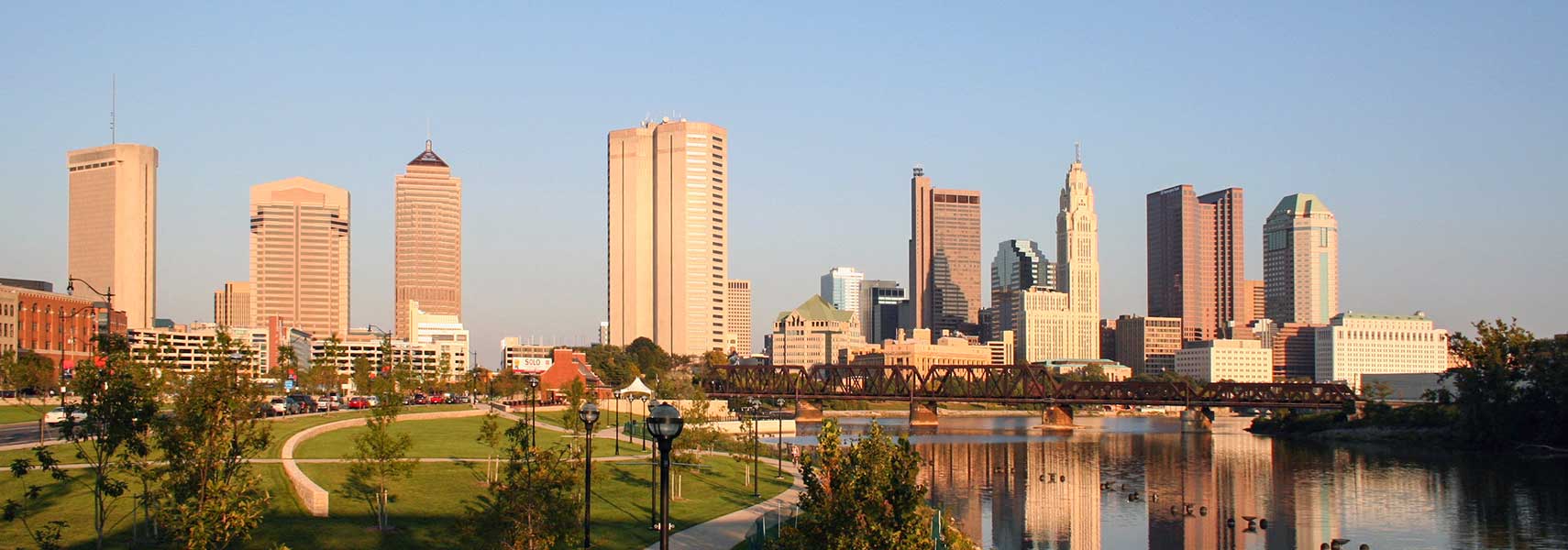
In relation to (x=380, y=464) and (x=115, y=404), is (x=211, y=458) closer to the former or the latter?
(x=115, y=404)

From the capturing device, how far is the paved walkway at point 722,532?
152 ft

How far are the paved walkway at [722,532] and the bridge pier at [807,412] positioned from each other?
4663 inches

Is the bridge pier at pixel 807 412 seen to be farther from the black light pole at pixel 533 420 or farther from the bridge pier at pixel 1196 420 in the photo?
the bridge pier at pixel 1196 420

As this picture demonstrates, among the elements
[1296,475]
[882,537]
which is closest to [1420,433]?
[1296,475]

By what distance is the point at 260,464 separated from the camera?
55062 millimetres

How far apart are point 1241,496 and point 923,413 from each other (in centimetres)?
9632

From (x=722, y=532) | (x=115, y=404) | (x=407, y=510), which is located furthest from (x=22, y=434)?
(x=115, y=404)

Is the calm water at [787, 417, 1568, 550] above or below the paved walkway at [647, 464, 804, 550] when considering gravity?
below

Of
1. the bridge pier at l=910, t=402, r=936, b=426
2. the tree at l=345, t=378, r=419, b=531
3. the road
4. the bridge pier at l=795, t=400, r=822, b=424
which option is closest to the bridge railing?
the bridge pier at l=910, t=402, r=936, b=426

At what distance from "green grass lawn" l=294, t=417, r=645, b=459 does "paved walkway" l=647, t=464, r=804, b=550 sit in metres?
11.0

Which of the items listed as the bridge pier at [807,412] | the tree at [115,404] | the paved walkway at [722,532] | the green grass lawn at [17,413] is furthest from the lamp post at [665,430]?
the bridge pier at [807,412]

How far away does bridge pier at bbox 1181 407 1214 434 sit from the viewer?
16538 centimetres

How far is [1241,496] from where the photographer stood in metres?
83.1

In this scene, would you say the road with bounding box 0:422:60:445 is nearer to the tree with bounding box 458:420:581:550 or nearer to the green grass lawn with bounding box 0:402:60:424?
the green grass lawn with bounding box 0:402:60:424
